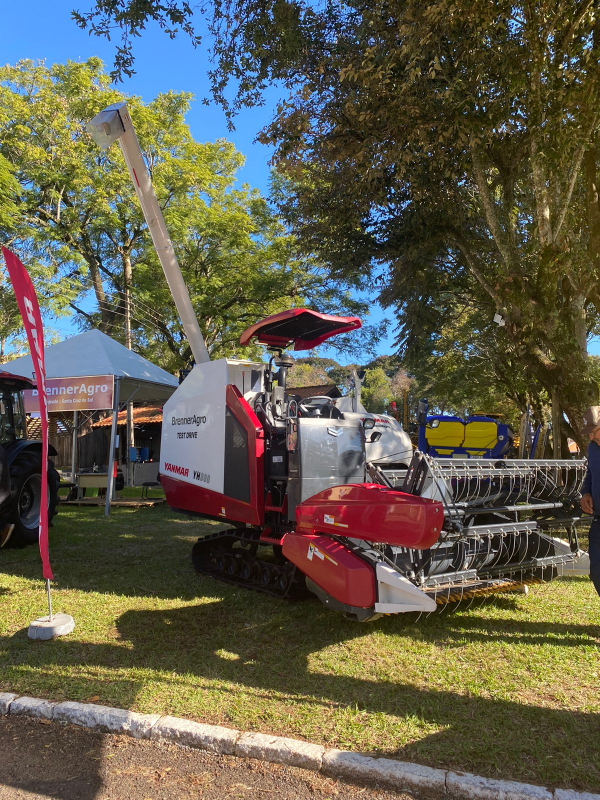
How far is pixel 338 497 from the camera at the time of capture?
438cm

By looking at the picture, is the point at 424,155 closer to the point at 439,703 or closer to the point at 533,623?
the point at 533,623

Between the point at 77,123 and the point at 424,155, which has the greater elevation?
the point at 77,123

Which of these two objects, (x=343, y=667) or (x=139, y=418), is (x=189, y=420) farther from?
(x=139, y=418)

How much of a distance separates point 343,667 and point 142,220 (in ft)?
65.9

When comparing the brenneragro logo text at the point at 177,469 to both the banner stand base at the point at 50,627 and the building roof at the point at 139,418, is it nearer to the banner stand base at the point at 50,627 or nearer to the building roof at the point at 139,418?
the banner stand base at the point at 50,627

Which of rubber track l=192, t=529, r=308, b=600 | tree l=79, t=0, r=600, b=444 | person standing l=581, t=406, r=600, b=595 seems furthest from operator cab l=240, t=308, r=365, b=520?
tree l=79, t=0, r=600, b=444

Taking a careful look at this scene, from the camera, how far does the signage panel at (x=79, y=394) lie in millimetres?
10867

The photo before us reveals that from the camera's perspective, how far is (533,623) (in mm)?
5039

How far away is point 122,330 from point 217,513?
699 inches

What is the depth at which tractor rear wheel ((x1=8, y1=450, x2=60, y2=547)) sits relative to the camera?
26.2ft

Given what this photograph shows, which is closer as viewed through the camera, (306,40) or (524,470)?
(524,470)

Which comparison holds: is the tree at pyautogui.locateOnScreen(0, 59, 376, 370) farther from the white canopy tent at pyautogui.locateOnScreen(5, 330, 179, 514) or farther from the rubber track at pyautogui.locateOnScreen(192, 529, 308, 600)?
the rubber track at pyautogui.locateOnScreen(192, 529, 308, 600)

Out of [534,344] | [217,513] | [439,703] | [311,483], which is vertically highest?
[534,344]

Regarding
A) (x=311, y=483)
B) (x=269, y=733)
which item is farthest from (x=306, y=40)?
(x=269, y=733)
